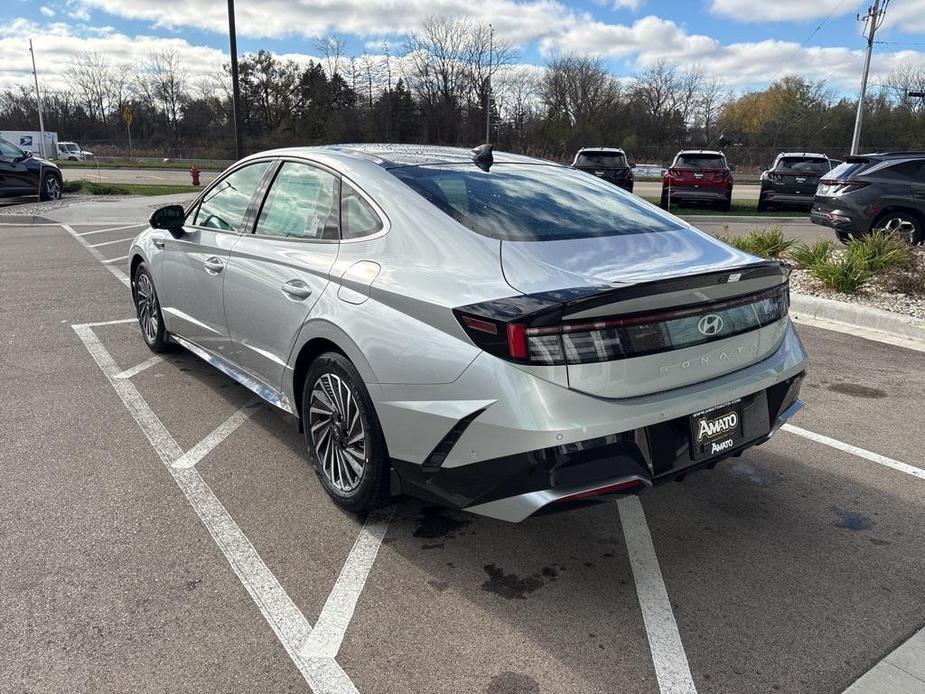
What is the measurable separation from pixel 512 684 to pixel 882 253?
7780 mm

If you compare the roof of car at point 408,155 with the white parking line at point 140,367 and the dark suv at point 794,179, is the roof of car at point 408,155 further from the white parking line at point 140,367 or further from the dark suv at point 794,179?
the dark suv at point 794,179

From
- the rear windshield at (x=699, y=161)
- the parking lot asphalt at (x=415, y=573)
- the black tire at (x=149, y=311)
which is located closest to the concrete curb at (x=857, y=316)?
the parking lot asphalt at (x=415, y=573)

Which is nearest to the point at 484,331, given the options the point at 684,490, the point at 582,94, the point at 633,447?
the point at 633,447

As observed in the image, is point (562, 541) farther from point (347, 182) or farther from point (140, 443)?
point (140, 443)

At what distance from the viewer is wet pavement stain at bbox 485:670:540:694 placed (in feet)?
7.52

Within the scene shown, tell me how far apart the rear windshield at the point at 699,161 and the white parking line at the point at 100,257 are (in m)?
13.9

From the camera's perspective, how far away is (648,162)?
52062mm

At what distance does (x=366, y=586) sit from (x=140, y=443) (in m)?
2.04

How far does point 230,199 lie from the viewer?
180 inches

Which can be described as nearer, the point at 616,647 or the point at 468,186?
the point at 616,647

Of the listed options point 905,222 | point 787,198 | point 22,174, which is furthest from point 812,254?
point 22,174

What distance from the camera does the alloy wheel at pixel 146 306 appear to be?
5665mm

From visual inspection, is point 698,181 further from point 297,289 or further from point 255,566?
point 255,566

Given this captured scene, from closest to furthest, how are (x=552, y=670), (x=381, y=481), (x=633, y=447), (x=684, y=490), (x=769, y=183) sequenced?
(x=552, y=670)
(x=633, y=447)
(x=381, y=481)
(x=684, y=490)
(x=769, y=183)
